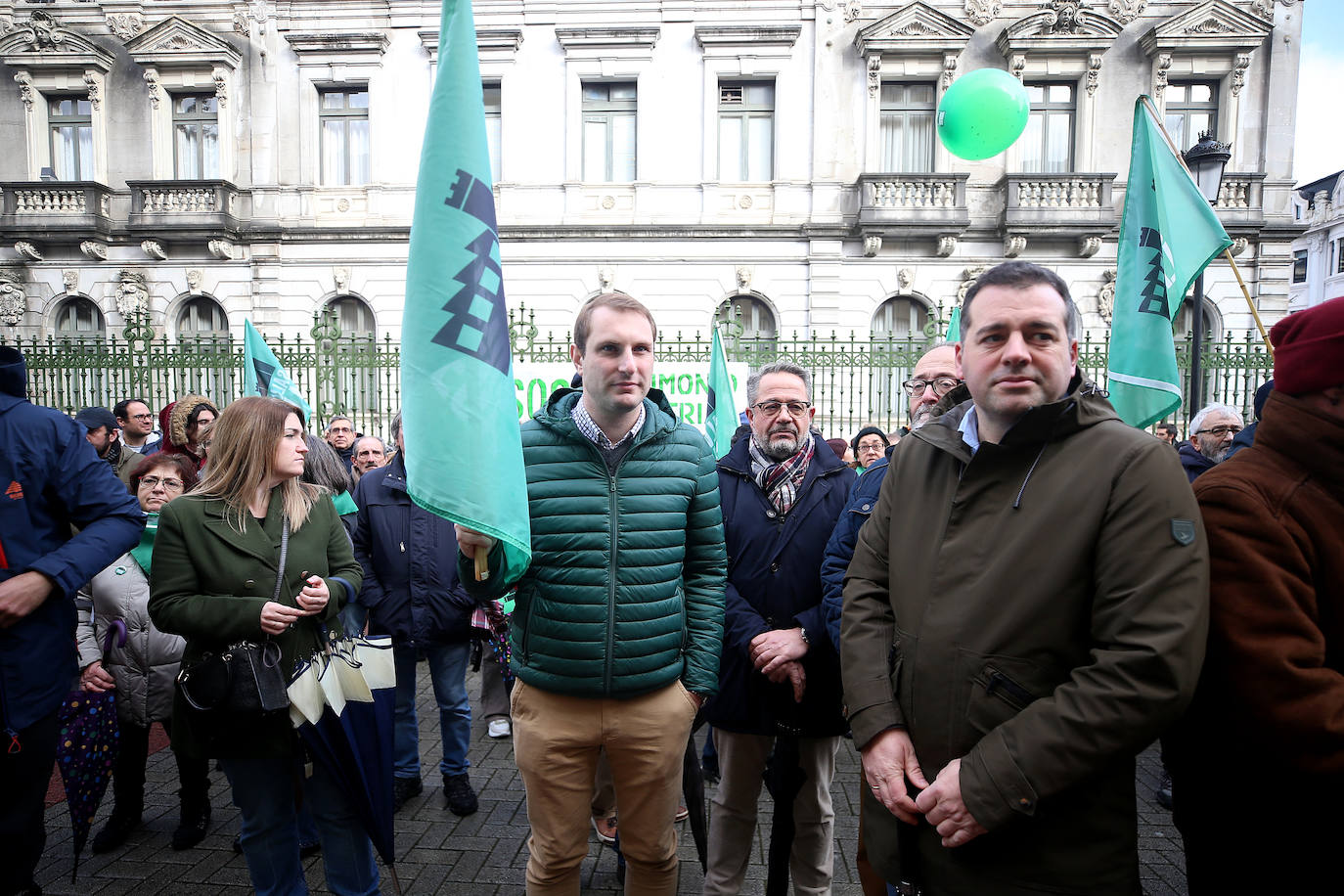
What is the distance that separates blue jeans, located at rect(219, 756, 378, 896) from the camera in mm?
2658

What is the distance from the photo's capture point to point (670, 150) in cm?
1579

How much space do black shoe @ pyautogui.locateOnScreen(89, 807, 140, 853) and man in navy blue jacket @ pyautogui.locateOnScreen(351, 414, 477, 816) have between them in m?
1.23

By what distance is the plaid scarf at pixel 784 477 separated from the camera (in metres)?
3.01

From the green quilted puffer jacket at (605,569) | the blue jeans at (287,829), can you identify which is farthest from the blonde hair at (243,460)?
the green quilted puffer jacket at (605,569)

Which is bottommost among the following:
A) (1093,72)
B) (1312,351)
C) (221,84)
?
(1312,351)

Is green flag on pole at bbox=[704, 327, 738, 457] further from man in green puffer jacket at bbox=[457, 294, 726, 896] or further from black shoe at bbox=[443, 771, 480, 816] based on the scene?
man in green puffer jacket at bbox=[457, 294, 726, 896]

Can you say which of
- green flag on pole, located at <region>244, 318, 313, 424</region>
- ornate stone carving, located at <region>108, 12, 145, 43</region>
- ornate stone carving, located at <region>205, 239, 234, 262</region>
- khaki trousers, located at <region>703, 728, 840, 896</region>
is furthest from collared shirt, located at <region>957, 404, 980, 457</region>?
ornate stone carving, located at <region>108, 12, 145, 43</region>

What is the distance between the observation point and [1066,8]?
599 inches

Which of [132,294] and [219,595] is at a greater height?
[132,294]

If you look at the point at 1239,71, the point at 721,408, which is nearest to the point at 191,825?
the point at 721,408

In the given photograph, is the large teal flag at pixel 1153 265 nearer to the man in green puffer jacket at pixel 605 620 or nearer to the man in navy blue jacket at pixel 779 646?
the man in navy blue jacket at pixel 779 646

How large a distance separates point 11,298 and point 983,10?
22679 mm

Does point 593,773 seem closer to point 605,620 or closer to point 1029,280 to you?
point 605,620

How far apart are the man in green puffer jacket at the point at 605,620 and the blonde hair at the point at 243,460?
1.11 meters
